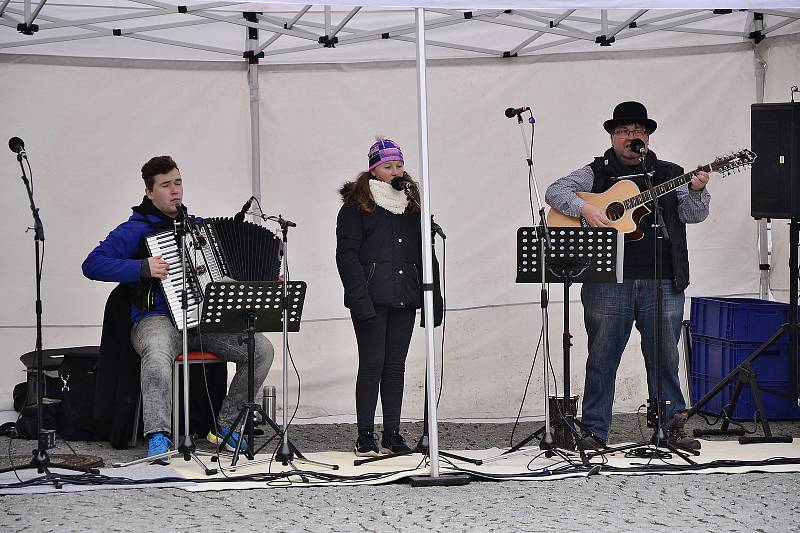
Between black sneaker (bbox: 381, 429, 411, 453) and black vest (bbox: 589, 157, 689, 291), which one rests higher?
black vest (bbox: 589, 157, 689, 291)

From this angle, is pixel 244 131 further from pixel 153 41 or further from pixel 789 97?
pixel 789 97

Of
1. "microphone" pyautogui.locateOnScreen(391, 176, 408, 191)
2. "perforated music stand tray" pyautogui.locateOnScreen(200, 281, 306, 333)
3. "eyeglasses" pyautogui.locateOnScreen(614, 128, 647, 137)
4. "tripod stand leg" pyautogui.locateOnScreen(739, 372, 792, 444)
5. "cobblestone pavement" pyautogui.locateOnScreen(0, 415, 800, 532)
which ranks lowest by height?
"cobblestone pavement" pyautogui.locateOnScreen(0, 415, 800, 532)

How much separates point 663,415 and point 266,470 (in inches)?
82.5

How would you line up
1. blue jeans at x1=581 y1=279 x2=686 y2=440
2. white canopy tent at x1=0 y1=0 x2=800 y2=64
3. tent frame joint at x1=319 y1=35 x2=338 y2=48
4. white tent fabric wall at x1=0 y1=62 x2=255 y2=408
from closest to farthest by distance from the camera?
1. blue jeans at x1=581 y1=279 x2=686 y2=440
2. white canopy tent at x1=0 y1=0 x2=800 y2=64
3. tent frame joint at x1=319 y1=35 x2=338 y2=48
4. white tent fabric wall at x1=0 y1=62 x2=255 y2=408

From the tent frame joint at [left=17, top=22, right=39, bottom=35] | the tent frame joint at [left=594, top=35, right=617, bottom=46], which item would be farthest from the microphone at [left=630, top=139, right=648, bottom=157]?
the tent frame joint at [left=17, top=22, right=39, bottom=35]

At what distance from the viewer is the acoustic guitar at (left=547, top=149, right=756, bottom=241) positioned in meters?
6.41

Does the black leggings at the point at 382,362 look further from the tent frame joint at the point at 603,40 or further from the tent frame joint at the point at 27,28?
the tent frame joint at the point at 27,28

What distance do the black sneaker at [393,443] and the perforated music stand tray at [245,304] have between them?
2.86 ft

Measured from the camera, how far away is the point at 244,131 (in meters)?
8.17

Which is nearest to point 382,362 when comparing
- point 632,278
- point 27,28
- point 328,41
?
point 632,278

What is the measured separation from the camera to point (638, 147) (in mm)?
6301

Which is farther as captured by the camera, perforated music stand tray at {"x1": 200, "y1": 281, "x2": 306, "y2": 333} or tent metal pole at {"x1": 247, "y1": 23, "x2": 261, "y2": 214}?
tent metal pole at {"x1": 247, "y1": 23, "x2": 261, "y2": 214}

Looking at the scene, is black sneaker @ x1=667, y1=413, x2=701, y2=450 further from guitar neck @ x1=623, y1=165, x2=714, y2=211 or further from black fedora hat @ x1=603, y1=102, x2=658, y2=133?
black fedora hat @ x1=603, y1=102, x2=658, y2=133

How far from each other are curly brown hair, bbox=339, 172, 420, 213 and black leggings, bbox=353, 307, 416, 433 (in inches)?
21.8
